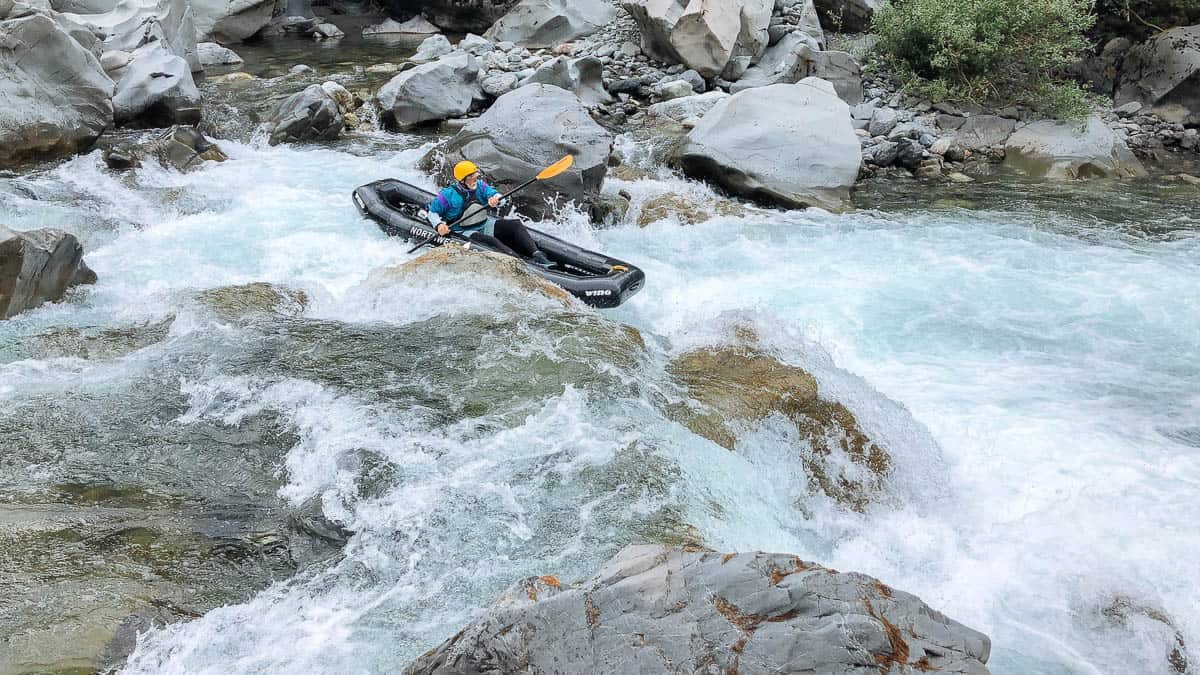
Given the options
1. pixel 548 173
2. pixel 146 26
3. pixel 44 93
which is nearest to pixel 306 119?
pixel 44 93

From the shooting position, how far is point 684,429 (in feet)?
16.9

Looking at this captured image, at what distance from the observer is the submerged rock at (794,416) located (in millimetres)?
5094

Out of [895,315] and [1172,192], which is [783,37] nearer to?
[1172,192]

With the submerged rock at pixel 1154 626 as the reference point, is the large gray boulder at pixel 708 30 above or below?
below

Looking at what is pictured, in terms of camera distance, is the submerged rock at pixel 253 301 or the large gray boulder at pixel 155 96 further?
the large gray boulder at pixel 155 96

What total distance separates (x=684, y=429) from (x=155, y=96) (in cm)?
870

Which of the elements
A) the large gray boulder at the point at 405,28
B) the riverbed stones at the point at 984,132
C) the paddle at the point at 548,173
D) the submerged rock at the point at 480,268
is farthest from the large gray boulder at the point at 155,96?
the large gray boulder at the point at 405,28

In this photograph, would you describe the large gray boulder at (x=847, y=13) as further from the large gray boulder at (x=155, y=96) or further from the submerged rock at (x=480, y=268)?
the submerged rock at (x=480, y=268)

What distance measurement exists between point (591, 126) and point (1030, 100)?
5860 mm

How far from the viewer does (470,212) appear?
7988mm

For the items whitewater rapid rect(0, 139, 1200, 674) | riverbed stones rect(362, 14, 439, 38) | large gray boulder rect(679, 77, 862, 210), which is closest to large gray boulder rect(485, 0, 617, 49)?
riverbed stones rect(362, 14, 439, 38)

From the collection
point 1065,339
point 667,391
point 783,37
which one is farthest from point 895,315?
point 783,37

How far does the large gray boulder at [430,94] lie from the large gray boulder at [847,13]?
5.97m

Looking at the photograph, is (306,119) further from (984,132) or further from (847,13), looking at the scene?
(847,13)
